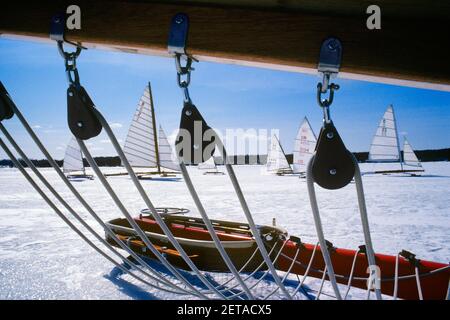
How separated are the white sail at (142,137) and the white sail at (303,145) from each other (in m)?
10.0

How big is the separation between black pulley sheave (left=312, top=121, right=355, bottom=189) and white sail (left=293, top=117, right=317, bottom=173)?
785 inches

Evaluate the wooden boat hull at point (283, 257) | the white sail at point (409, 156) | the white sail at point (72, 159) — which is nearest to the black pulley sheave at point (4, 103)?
the wooden boat hull at point (283, 257)

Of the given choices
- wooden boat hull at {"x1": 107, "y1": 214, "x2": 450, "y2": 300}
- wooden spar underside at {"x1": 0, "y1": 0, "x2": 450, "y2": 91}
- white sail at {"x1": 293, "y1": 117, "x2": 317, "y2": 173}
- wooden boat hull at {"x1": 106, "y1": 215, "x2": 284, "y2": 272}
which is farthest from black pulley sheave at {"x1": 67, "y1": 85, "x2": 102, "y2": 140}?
white sail at {"x1": 293, "y1": 117, "x2": 317, "y2": 173}

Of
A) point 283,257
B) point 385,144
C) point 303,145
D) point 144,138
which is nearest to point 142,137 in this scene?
point 144,138

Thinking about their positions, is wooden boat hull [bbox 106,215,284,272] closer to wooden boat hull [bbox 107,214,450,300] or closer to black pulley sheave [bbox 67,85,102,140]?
wooden boat hull [bbox 107,214,450,300]

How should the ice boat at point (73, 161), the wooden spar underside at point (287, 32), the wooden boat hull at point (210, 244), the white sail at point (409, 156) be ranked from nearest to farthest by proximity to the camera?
the wooden spar underside at point (287, 32) → the wooden boat hull at point (210, 244) → the white sail at point (409, 156) → the ice boat at point (73, 161)

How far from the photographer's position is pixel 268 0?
800 mm

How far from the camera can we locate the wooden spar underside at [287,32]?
0.76m

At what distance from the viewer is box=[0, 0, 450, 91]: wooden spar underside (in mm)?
758

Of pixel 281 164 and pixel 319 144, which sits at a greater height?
pixel 319 144

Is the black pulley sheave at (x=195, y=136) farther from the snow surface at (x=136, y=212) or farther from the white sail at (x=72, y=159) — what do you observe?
the white sail at (x=72, y=159)
